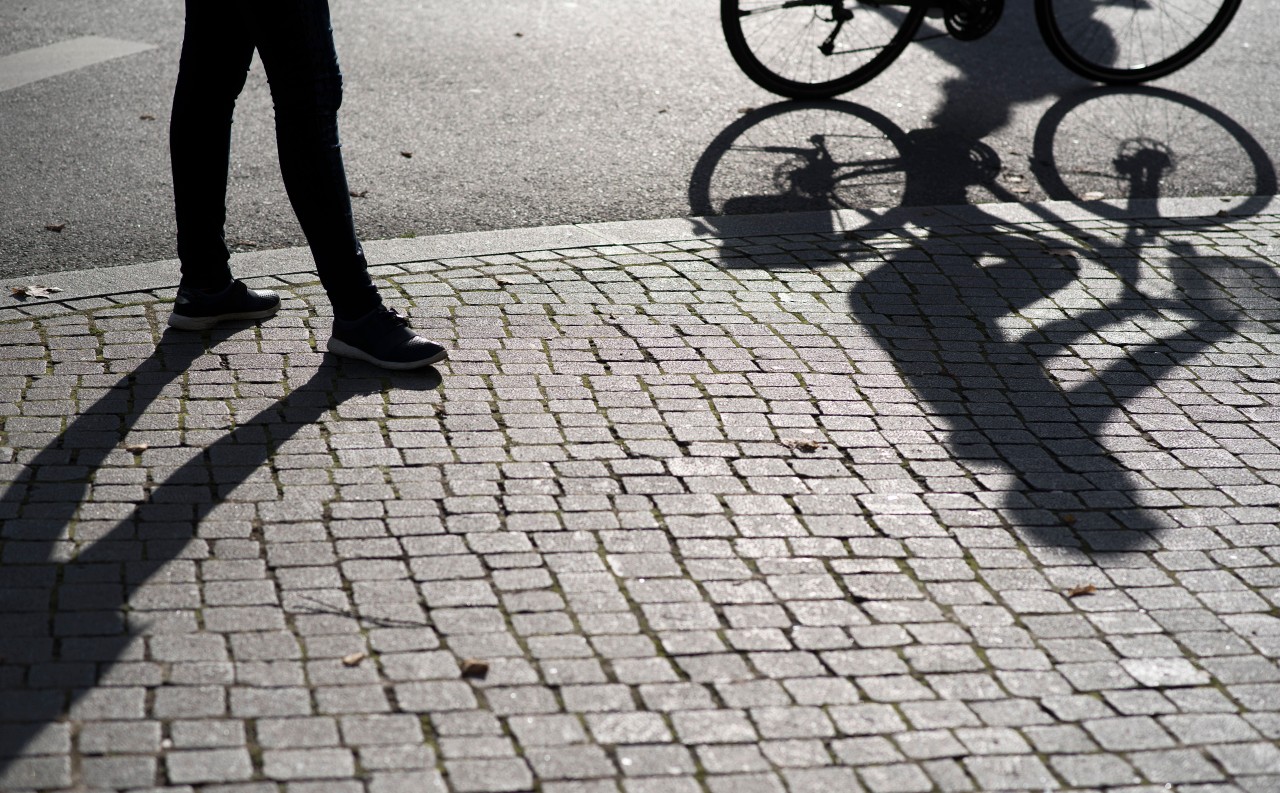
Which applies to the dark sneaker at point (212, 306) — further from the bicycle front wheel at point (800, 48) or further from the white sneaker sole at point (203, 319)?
the bicycle front wheel at point (800, 48)

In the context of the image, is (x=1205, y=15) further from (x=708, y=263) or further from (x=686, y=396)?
(x=686, y=396)

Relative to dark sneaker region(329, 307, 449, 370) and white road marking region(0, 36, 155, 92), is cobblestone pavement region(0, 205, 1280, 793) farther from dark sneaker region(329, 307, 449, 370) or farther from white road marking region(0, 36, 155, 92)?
white road marking region(0, 36, 155, 92)

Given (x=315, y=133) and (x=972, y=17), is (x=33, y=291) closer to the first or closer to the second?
(x=315, y=133)

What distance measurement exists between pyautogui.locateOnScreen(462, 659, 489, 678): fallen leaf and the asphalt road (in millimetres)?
3052

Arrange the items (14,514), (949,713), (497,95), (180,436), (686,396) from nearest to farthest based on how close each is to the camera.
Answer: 1. (949,713)
2. (14,514)
3. (180,436)
4. (686,396)
5. (497,95)

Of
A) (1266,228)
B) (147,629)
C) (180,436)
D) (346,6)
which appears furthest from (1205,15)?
(147,629)

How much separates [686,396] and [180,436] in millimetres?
1606

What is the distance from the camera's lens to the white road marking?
771cm

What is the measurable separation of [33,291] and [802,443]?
9.68 feet

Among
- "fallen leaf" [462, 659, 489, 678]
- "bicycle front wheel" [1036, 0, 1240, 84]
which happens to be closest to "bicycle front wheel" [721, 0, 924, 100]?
"bicycle front wheel" [1036, 0, 1240, 84]

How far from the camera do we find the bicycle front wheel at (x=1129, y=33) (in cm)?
798

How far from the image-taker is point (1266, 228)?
627 cm

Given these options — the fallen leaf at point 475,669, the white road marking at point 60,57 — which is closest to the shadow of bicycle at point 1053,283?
the fallen leaf at point 475,669

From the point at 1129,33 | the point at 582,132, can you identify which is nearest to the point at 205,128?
the point at 582,132
